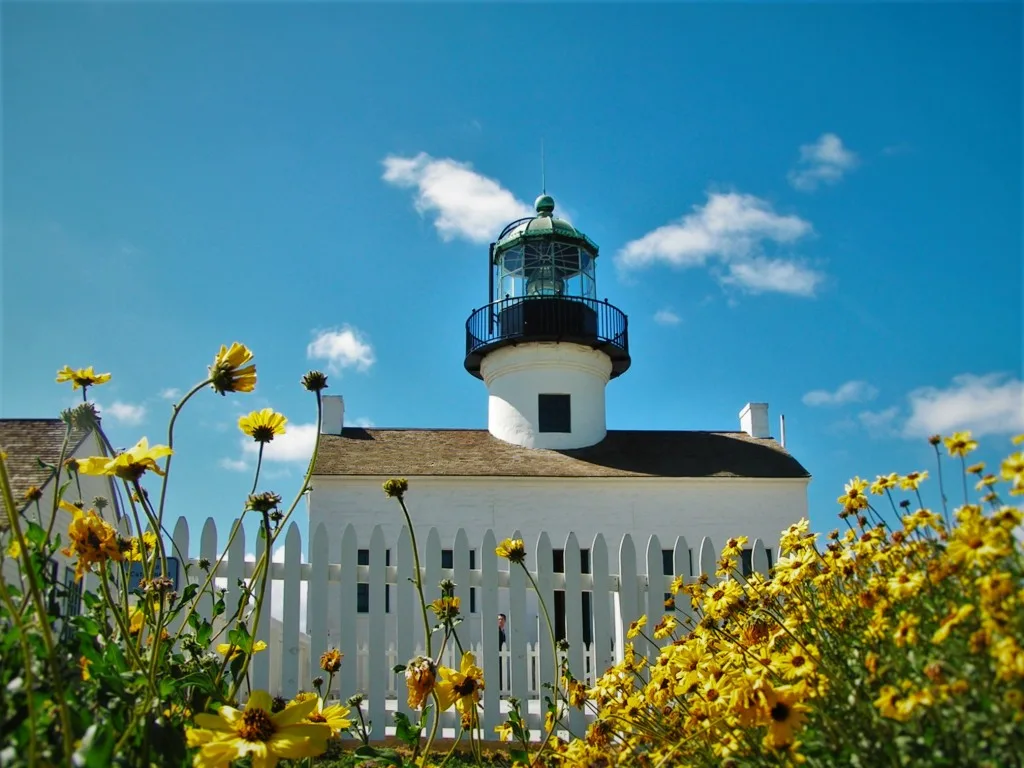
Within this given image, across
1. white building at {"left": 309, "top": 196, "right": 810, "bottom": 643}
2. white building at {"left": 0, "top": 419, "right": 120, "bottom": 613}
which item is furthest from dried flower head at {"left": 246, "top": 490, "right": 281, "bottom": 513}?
white building at {"left": 309, "top": 196, "right": 810, "bottom": 643}

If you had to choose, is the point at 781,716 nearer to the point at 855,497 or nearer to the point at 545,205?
the point at 855,497

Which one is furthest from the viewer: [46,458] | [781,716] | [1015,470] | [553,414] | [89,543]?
[553,414]

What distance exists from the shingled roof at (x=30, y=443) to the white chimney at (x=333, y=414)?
5.60 metres

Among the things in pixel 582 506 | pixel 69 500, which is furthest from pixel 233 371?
pixel 582 506

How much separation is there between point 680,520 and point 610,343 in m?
4.38

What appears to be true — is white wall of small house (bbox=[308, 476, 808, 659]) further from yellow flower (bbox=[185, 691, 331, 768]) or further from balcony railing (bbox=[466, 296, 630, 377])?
yellow flower (bbox=[185, 691, 331, 768])

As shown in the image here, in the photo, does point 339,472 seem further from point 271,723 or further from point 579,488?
point 271,723

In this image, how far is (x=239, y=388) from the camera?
238cm

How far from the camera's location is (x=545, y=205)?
69.2 feet

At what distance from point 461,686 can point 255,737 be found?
92cm

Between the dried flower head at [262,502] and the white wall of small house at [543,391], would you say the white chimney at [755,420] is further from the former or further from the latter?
the dried flower head at [262,502]

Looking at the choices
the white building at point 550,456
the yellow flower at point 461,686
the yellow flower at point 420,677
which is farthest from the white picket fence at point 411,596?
the white building at point 550,456

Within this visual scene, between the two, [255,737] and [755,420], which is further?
[755,420]

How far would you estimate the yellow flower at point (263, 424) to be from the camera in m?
2.74
